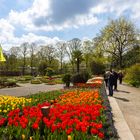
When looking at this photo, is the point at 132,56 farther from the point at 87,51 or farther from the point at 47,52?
the point at 47,52

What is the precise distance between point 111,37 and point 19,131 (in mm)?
56932

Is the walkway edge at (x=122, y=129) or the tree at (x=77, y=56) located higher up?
the tree at (x=77, y=56)

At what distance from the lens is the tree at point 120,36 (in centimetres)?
5962

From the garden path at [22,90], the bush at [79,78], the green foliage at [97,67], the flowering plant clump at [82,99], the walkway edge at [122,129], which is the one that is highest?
the green foliage at [97,67]

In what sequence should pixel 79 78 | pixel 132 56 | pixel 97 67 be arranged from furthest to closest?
1. pixel 132 56
2. pixel 97 67
3. pixel 79 78

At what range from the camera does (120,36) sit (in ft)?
197

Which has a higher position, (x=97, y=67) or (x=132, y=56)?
(x=132, y=56)

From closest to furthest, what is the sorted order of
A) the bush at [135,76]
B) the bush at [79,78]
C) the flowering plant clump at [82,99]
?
1. the flowering plant clump at [82,99]
2. the bush at [79,78]
3. the bush at [135,76]

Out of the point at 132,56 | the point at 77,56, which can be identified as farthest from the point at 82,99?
the point at 77,56

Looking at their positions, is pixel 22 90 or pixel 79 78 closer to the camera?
pixel 22 90

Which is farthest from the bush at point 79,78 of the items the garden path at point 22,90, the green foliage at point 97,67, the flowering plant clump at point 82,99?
the green foliage at point 97,67

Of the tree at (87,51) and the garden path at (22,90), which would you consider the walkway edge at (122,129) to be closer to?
the garden path at (22,90)

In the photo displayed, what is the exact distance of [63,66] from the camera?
82875 mm

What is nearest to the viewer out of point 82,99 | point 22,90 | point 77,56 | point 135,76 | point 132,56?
point 82,99
